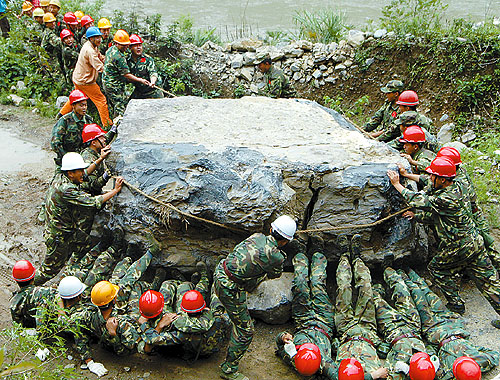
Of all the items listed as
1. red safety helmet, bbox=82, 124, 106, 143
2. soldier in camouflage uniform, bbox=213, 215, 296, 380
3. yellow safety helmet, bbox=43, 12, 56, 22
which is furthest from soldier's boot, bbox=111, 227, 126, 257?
yellow safety helmet, bbox=43, 12, 56, 22

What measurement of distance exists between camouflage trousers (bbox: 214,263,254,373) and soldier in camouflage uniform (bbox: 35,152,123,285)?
6.30 feet

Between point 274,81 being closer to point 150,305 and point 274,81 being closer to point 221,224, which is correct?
point 221,224

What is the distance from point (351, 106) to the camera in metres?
10.3

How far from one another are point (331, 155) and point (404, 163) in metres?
0.91

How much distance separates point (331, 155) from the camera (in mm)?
6109

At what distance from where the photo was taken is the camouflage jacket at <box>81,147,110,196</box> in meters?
6.33

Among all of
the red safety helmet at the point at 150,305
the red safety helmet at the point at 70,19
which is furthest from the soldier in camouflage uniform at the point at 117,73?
the red safety helmet at the point at 150,305

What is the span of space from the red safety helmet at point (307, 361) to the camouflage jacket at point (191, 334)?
93 centimetres

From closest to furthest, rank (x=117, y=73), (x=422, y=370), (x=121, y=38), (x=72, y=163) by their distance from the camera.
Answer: (x=422, y=370) < (x=72, y=163) < (x=121, y=38) < (x=117, y=73)

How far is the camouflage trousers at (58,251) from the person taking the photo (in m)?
6.12

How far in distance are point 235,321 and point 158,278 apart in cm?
131

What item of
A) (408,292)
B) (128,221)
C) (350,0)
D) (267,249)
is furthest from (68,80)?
(350,0)

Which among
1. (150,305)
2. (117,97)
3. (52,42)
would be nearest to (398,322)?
(150,305)

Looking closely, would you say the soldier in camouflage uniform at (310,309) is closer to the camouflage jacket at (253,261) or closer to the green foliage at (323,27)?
the camouflage jacket at (253,261)
